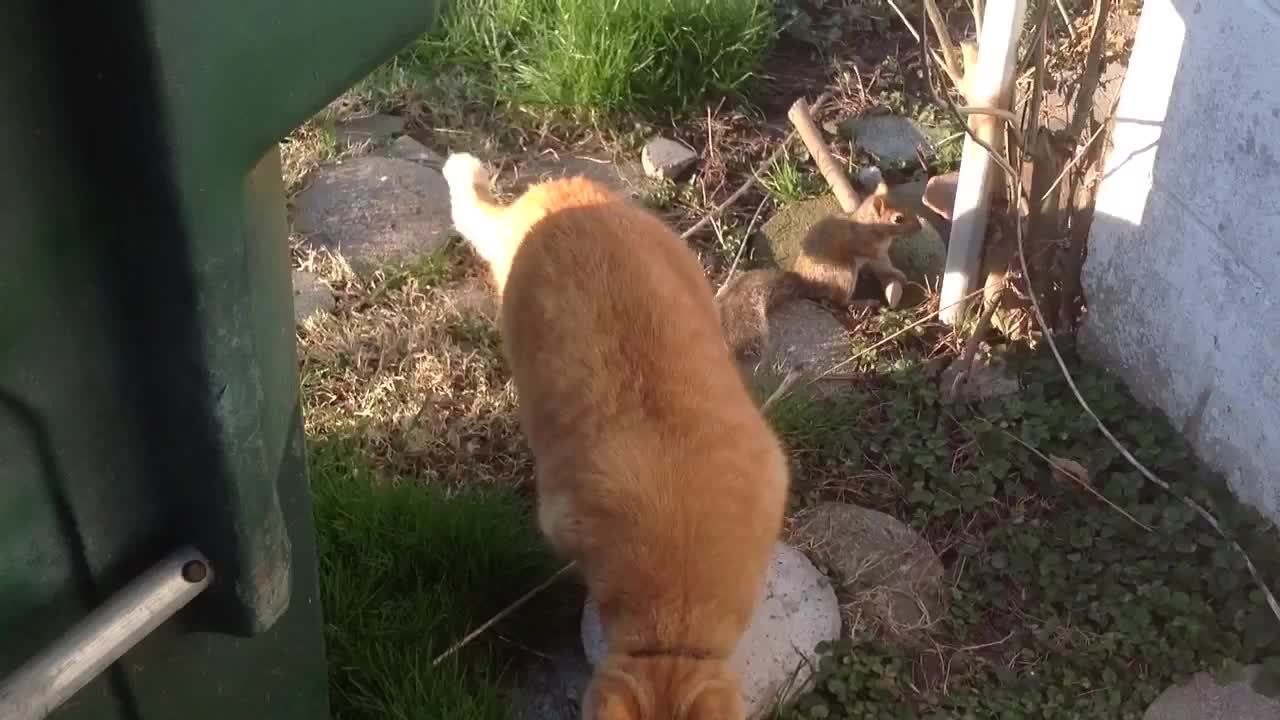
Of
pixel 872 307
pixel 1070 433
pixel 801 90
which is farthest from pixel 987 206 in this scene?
pixel 801 90

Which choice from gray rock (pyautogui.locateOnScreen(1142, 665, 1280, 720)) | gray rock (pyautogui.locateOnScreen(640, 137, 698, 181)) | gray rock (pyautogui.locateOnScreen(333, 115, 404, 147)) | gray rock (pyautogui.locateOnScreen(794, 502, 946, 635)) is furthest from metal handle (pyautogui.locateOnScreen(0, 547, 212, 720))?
gray rock (pyautogui.locateOnScreen(333, 115, 404, 147))

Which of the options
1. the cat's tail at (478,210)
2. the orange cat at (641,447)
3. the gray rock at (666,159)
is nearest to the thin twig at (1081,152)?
the orange cat at (641,447)

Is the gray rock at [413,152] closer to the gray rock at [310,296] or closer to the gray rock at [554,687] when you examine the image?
the gray rock at [310,296]

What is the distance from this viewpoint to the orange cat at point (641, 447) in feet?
6.48

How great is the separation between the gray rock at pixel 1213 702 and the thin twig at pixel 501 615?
1264 millimetres

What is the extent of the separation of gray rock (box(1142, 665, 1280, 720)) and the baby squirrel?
1298mm

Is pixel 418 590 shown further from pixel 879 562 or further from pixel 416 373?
pixel 879 562

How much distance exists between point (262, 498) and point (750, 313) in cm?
207

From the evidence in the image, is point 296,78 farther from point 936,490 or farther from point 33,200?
point 936,490

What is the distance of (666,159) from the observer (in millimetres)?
3816

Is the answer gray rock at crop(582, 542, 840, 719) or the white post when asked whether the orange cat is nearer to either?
gray rock at crop(582, 542, 840, 719)

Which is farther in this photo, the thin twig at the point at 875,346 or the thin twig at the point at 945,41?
the thin twig at the point at 875,346

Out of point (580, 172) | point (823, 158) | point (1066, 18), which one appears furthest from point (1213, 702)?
point (580, 172)

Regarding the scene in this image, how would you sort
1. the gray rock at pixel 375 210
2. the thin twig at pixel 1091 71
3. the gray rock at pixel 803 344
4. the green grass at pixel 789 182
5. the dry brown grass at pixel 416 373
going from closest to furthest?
the thin twig at pixel 1091 71, the dry brown grass at pixel 416 373, the gray rock at pixel 803 344, the gray rock at pixel 375 210, the green grass at pixel 789 182
